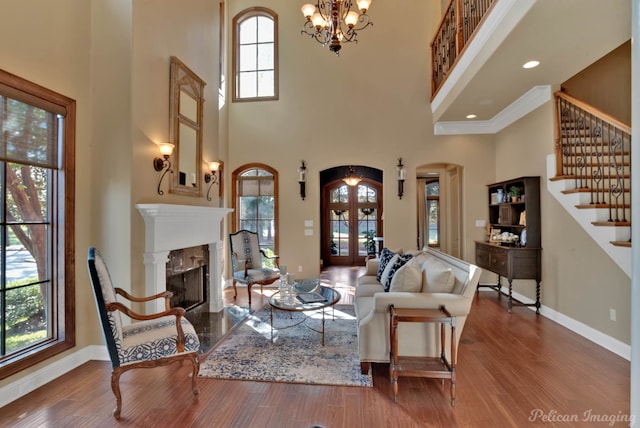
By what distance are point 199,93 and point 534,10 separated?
376 cm

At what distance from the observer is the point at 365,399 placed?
7.77ft

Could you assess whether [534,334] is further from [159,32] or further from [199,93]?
[159,32]

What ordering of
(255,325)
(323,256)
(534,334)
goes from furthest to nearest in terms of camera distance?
(323,256) < (255,325) < (534,334)

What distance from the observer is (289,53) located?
627 cm

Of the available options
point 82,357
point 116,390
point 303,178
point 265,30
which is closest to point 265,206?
point 303,178

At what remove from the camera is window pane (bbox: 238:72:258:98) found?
645 centimetres

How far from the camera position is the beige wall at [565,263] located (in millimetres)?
3250

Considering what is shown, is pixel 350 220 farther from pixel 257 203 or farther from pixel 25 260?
pixel 25 260

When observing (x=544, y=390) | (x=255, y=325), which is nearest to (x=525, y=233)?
(x=544, y=390)

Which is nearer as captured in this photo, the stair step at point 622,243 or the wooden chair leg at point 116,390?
the wooden chair leg at point 116,390

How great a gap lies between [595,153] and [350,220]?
5.72 m

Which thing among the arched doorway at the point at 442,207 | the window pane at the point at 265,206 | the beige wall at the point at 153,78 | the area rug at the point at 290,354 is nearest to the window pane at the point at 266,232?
the window pane at the point at 265,206

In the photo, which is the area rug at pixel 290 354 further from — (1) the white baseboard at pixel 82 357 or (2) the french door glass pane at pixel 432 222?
(2) the french door glass pane at pixel 432 222

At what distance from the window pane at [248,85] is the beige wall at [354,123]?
0.25 m
